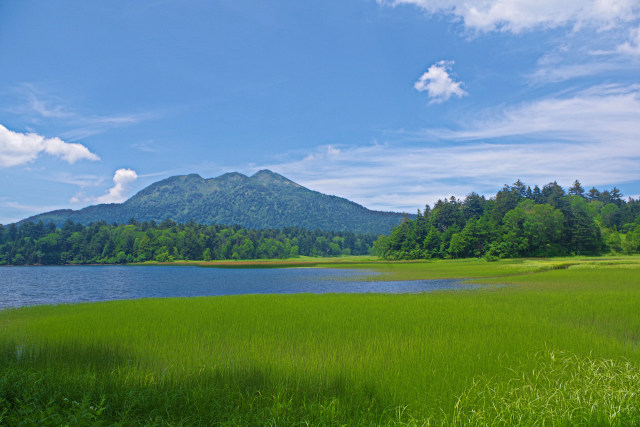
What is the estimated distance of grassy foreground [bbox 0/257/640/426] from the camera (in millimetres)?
6582

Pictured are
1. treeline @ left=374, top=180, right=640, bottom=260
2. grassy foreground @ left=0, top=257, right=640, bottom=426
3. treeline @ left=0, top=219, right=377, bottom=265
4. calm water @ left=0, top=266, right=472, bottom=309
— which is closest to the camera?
grassy foreground @ left=0, top=257, right=640, bottom=426

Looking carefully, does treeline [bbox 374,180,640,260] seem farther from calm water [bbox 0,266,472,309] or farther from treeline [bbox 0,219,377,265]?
treeline [bbox 0,219,377,265]

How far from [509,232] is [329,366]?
102 metres

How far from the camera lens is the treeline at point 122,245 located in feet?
439

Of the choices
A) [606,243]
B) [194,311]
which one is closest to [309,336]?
[194,311]

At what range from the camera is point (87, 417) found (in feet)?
19.9

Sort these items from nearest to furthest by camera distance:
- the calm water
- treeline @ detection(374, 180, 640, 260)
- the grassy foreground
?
the grassy foreground → the calm water → treeline @ detection(374, 180, 640, 260)

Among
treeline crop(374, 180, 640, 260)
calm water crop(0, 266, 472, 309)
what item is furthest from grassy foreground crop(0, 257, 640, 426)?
treeline crop(374, 180, 640, 260)

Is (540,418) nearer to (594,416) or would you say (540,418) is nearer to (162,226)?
(594,416)

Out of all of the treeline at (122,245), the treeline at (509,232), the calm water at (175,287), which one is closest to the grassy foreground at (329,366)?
the calm water at (175,287)

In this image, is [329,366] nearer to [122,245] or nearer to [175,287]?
[175,287]

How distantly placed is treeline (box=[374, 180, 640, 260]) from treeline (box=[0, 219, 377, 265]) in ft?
220

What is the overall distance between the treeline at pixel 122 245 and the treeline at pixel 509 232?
220 feet

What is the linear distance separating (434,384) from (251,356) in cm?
522
